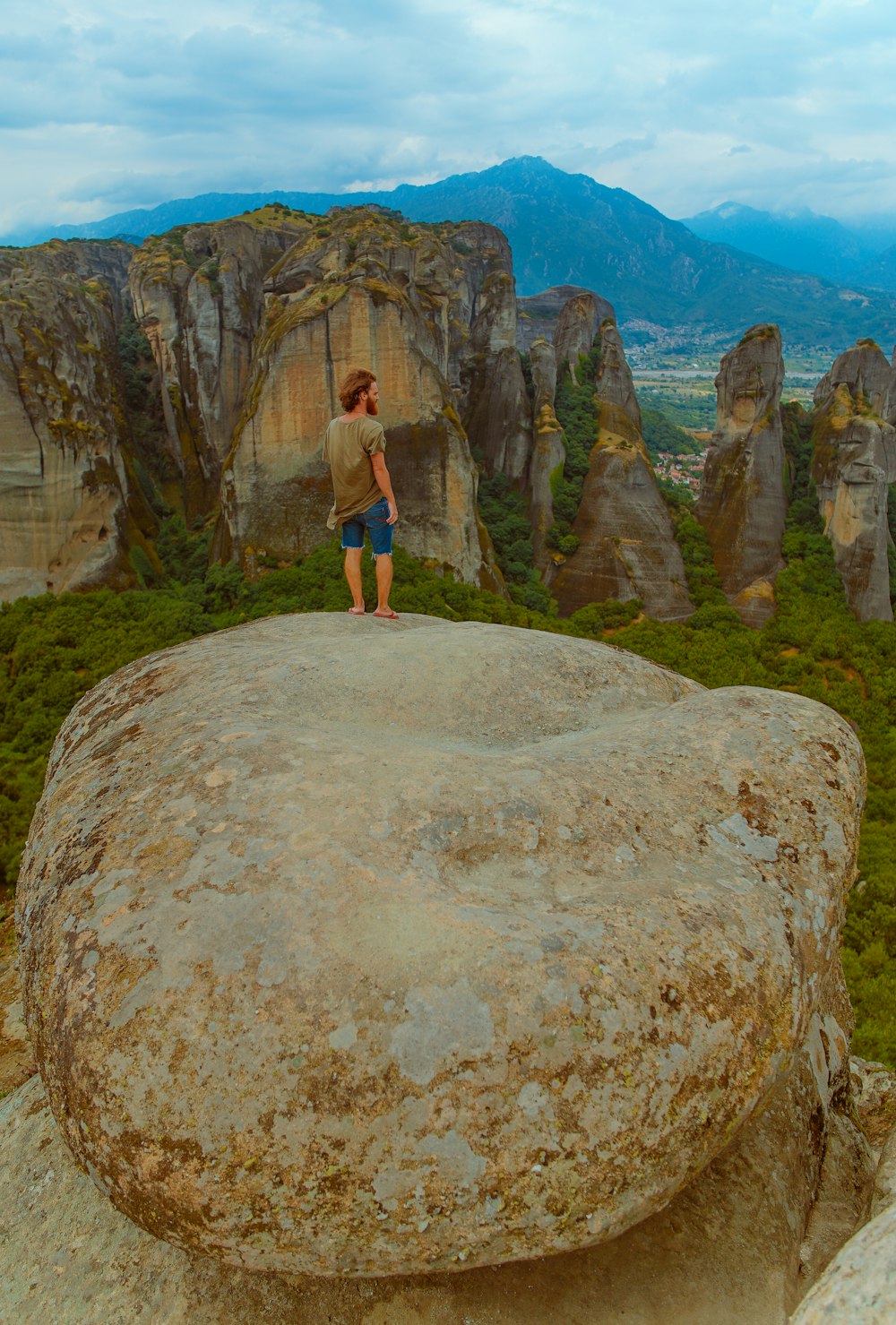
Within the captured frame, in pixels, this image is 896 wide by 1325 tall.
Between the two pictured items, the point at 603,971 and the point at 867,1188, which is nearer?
the point at 603,971

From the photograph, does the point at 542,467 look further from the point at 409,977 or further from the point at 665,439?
the point at 665,439

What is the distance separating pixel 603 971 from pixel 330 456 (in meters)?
5.87

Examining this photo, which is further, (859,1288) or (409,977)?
(409,977)

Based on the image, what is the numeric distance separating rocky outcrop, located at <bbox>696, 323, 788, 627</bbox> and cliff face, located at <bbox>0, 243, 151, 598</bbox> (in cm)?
2211

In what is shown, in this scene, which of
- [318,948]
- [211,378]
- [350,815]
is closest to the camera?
[318,948]

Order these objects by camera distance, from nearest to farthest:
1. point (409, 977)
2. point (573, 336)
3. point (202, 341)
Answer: point (409, 977) → point (202, 341) → point (573, 336)

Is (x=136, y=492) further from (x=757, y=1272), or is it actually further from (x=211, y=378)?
(x=757, y=1272)

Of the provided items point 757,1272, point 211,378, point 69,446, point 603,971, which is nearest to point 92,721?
point 603,971

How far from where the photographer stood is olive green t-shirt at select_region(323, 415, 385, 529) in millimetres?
7172

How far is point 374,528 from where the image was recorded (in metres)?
7.79

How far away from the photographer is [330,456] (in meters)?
7.46

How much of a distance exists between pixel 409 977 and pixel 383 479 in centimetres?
562

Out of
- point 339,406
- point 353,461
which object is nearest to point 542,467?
point 339,406

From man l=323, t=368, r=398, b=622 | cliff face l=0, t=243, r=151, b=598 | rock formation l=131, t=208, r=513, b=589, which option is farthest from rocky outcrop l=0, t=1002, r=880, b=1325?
cliff face l=0, t=243, r=151, b=598
